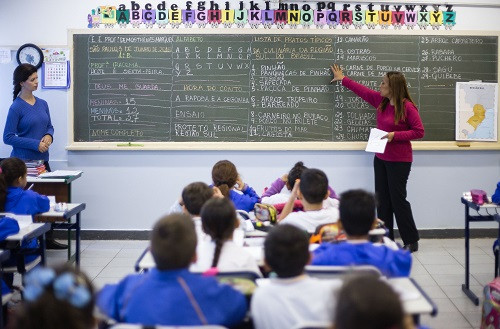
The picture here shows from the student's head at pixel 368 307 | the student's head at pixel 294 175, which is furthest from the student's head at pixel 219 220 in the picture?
the student's head at pixel 294 175

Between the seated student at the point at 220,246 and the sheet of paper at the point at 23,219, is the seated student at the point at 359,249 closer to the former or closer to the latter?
the seated student at the point at 220,246

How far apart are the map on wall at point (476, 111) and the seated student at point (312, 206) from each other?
2995 millimetres

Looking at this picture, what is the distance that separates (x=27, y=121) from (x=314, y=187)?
311 centimetres

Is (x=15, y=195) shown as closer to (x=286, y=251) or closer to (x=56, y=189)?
(x=56, y=189)

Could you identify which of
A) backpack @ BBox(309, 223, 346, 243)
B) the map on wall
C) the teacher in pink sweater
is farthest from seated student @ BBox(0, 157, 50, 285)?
the map on wall

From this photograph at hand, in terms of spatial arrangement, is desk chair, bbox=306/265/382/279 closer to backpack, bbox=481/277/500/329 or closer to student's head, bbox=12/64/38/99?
backpack, bbox=481/277/500/329

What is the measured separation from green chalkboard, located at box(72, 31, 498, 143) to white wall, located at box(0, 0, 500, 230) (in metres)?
0.18

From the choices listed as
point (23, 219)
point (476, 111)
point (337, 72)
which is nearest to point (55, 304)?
point (23, 219)

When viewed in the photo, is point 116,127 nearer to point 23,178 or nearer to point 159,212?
point 159,212

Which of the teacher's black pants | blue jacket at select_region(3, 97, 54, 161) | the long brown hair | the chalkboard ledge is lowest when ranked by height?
the teacher's black pants

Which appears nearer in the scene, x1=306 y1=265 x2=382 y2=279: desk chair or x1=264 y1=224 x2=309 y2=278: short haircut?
x1=264 y1=224 x2=309 y2=278: short haircut

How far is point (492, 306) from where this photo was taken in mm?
3176

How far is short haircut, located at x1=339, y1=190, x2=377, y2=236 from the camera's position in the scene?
2484mm

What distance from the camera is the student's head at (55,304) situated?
1.24m
